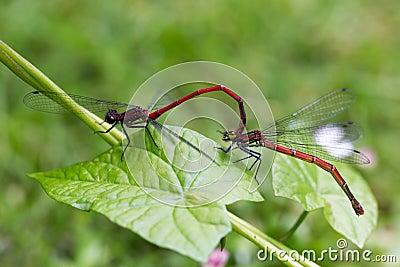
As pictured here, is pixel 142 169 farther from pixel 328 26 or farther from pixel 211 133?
pixel 328 26

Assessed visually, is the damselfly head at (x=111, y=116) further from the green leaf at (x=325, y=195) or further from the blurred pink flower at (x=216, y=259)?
the blurred pink flower at (x=216, y=259)

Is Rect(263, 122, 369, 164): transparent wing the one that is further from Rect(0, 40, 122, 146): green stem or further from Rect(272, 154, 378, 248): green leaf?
Rect(0, 40, 122, 146): green stem

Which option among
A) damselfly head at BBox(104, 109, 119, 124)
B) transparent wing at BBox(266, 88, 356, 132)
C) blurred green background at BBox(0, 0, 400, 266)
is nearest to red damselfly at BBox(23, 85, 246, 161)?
damselfly head at BBox(104, 109, 119, 124)

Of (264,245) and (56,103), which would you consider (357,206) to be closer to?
(264,245)

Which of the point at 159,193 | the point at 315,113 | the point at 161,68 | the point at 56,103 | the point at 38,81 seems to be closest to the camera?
the point at 159,193

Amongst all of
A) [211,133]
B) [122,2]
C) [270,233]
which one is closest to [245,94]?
[211,133]

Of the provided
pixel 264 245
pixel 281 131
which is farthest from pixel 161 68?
pixel 264 245

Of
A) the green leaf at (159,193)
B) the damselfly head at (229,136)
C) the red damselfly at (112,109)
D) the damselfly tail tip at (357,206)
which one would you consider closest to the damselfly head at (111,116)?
the red damselfly at (112,109)
